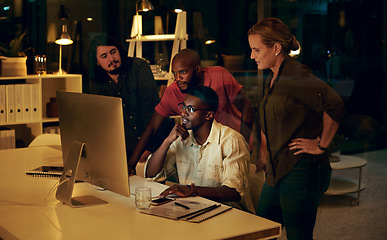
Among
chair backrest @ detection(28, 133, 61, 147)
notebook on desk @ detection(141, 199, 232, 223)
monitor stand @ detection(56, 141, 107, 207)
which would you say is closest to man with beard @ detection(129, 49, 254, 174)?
notebook on desk @ detection(141, 199, 232, 223)

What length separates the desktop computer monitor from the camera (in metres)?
2.30

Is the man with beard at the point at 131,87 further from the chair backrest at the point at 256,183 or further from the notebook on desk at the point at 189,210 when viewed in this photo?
the notebook on desk at the point at 189,210

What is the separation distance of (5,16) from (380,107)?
4.11 m

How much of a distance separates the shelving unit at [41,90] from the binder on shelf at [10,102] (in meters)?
0.04

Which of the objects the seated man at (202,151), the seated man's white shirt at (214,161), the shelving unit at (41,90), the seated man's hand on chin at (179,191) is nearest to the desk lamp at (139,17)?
the seated man at (202,151)

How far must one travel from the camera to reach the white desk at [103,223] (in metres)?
2.04

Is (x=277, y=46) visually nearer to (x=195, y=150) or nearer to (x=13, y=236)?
(x=195, y=150)

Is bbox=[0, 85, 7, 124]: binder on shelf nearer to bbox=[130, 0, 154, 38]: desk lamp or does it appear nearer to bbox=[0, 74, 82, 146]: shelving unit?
bbox=[0, 74, 82, 146]: shelving unit

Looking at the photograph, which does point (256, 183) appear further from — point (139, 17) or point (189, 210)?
point (139, 17)

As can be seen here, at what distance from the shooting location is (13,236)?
6.72ft

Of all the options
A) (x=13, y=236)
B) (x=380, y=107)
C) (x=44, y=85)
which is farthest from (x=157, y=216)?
(x=44, y=85)

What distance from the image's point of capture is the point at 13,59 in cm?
510

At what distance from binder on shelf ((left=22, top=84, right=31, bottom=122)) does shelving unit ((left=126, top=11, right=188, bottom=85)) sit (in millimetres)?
1648

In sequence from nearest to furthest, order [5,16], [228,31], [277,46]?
[277,46] < [228,31] < [5,16]
